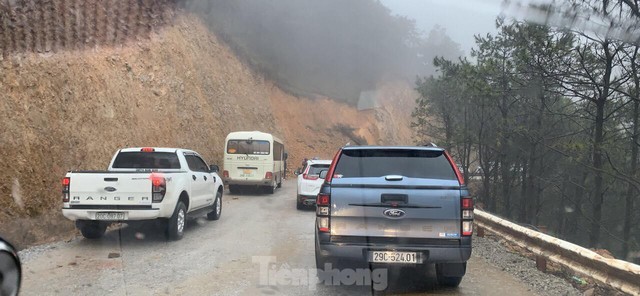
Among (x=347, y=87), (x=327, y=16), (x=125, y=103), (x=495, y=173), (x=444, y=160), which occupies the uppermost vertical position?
(x=327, y=16)

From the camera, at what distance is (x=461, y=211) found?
5.55 m

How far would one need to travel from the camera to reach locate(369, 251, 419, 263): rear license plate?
5574 millimetres

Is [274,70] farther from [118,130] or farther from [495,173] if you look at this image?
[118,130]

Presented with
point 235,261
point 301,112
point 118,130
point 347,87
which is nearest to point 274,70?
point 301,112

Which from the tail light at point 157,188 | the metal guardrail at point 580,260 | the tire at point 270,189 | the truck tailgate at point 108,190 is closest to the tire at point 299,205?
the tire at point 270,189

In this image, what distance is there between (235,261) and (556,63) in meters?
12.2

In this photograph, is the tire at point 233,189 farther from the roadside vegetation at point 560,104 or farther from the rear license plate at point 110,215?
the rear license plate at point 110,215

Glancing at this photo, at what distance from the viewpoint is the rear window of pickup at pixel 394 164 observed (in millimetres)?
6031

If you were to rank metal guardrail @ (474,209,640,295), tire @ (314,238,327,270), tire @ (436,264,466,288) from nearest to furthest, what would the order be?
metal guardrail @ (474,209,640,295) → tire @ (436,264,466,288) → tire @ (314,238,327,270)

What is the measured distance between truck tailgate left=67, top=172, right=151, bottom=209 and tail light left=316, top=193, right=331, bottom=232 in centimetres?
416

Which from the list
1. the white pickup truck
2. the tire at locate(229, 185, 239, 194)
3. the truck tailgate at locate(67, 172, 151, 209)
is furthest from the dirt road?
the tire at locate(229, 185, 239, 194)

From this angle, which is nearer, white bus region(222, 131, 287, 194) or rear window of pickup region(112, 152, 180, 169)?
rear window of pickup region(112, 152, 180, 169)

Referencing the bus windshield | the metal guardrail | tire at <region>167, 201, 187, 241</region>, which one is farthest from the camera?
the bus windshield

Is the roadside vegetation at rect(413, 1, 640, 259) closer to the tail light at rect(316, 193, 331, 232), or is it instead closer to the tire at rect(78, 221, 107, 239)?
the tail light at rect(316, 193, 331, 232)
